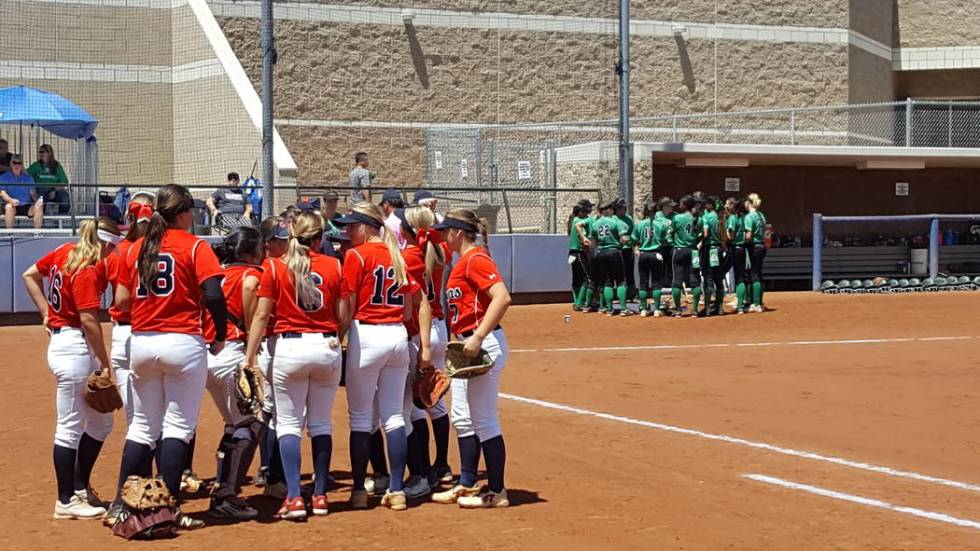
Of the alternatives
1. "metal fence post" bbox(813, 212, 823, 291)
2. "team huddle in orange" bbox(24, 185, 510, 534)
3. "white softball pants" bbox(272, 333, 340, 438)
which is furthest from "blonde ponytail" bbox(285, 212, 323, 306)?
"metal fence post" bbox(813, 212, 823, 291)

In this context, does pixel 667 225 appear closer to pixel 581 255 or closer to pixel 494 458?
pixel 581 255

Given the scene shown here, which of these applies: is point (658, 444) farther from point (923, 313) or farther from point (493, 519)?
point (923, 313)

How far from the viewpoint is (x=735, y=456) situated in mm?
9727

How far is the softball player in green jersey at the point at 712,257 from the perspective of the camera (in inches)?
839

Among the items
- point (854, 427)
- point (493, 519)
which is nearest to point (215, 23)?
point (854, 427)

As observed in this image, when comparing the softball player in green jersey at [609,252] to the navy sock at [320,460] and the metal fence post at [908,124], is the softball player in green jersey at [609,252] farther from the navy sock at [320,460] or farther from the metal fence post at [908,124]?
the navy sock at [320,460]

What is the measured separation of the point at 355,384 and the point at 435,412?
100 centimetres

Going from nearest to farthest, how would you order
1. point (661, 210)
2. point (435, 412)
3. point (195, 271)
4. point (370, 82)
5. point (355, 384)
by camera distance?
point (195, 271) < point (355, 384) < point (435, 412) < point (661, 210) < point (370, 82)

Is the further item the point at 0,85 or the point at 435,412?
the point at 0,85

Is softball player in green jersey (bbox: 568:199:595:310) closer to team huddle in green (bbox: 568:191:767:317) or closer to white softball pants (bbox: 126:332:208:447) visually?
team huddle in green (bbox: 568:191:767:317)

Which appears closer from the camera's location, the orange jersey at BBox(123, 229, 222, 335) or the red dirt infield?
the orange jersey at BBox(123, 229, 222, 335)

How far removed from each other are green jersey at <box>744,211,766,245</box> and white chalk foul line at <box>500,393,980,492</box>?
10.1m

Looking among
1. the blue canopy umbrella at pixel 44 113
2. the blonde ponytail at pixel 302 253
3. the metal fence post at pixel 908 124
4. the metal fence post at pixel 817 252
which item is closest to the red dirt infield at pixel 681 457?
the blonde ponytail at pixel 302 253

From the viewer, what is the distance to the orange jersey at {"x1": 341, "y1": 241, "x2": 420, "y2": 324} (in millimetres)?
7895
